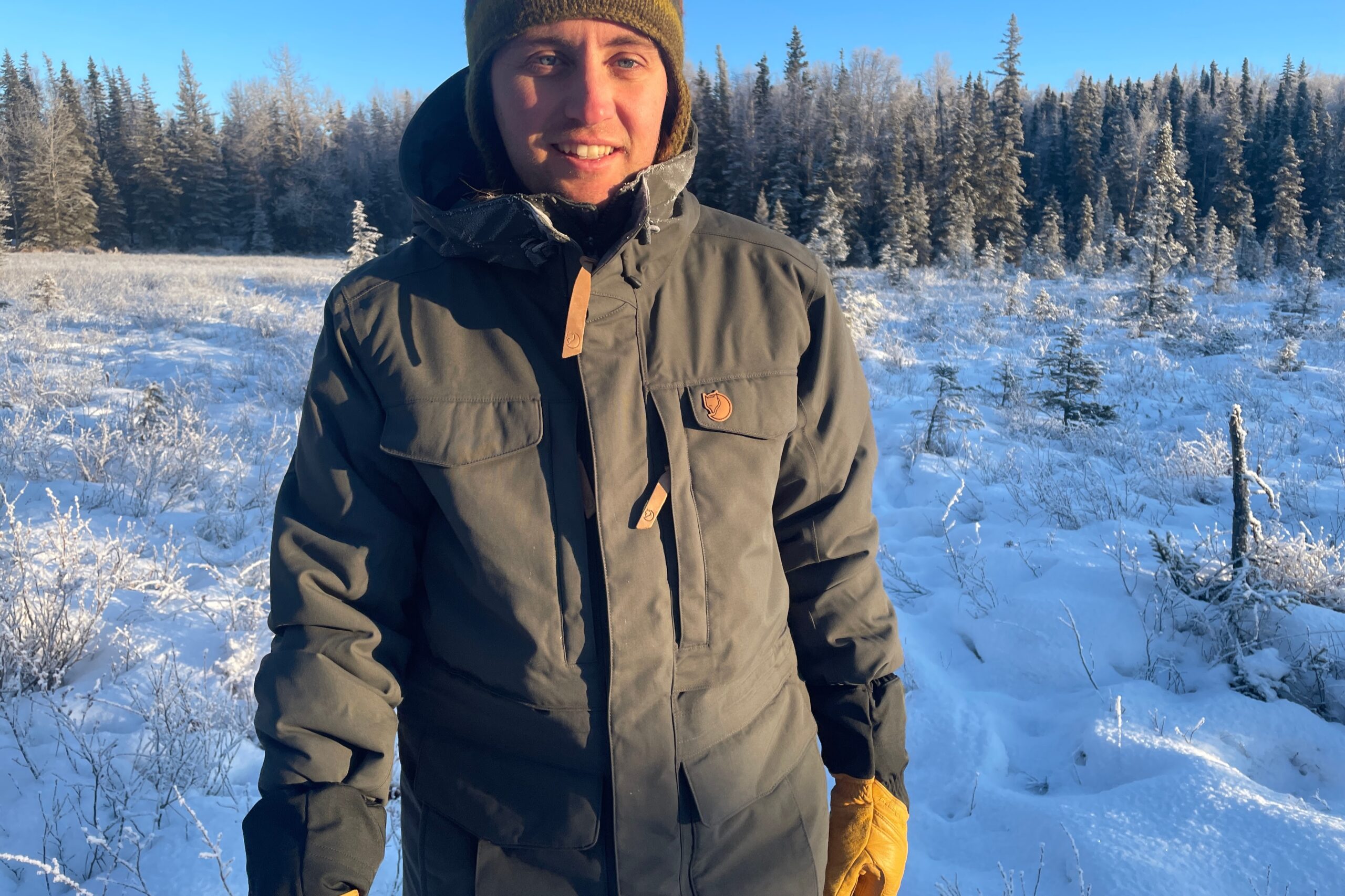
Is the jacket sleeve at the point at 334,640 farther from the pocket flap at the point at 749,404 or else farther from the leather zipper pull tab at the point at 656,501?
the pocket flap at the point at 749,404

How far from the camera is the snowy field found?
7.57ft

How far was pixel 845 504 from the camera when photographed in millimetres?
1527

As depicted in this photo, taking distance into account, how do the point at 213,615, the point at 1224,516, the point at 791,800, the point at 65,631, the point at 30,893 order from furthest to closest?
1. the point at 1224,516
2. the point at 213,615
3. the point at 65,631
4. the point at 30,893
5. the point at 791,800

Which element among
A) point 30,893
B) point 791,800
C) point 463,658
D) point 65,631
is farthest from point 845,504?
point 65,631

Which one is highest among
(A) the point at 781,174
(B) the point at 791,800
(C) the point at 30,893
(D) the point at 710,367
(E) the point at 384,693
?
(A) the point at 781,174

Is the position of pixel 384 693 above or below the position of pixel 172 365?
below

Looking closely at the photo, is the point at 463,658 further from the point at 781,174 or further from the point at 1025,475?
the point at 781,174

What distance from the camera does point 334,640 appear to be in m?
1.21

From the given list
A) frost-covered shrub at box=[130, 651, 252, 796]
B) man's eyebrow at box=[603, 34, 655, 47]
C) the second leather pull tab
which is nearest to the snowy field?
frost-covered shrub at box=[130, 651, 252, 796]

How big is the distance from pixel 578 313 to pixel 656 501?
0.34 m

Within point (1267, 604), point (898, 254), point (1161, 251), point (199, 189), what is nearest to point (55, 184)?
point (199, 189)

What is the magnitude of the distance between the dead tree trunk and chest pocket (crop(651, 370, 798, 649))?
3.03 metres

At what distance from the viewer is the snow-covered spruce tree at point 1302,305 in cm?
1252

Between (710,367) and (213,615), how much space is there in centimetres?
344
